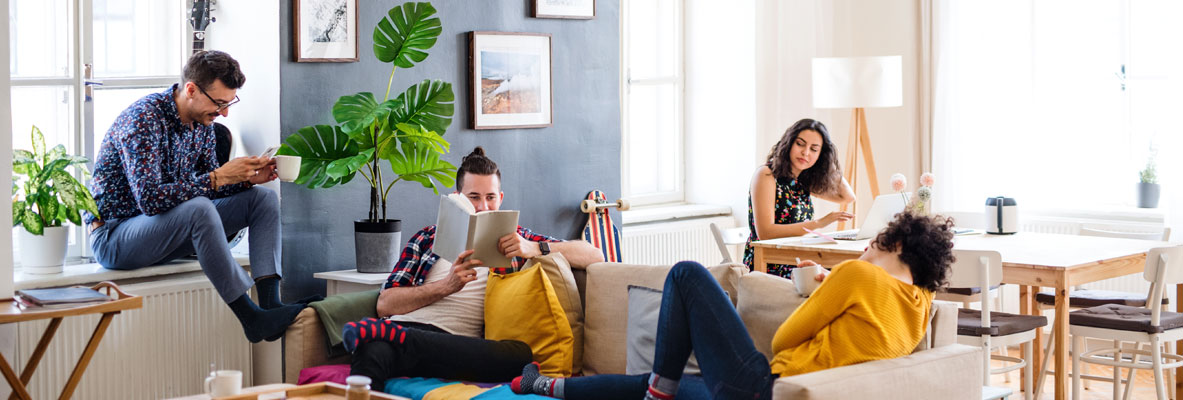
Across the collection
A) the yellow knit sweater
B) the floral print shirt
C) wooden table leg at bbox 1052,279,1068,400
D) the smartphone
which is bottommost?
wooden table leg at bbox 1052,279,1068,400

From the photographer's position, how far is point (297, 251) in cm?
444

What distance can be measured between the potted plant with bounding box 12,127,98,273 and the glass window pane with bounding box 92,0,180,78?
0.48 meters

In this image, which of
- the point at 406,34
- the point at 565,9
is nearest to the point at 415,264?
the point at 406,34

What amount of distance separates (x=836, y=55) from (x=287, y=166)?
376cm

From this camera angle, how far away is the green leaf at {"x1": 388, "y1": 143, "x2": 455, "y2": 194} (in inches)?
175

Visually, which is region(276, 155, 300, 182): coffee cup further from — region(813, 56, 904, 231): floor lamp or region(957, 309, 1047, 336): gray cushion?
region(813, 56, 904, 231): floor lamp

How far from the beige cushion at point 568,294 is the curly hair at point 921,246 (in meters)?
1.09

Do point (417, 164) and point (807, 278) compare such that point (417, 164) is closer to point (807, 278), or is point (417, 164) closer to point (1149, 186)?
point (807, 278)

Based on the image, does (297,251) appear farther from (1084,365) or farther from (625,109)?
(1084,365)

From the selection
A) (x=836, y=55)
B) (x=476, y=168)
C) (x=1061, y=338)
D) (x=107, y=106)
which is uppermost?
(x=836, y=55)

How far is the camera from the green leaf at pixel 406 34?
441cm

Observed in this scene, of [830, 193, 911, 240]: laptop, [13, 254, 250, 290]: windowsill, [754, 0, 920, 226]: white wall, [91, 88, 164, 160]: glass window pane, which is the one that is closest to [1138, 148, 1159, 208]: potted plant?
[754, 0, 920, 226]: white wall

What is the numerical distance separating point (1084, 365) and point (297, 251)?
388cm

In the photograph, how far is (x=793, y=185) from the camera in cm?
533
